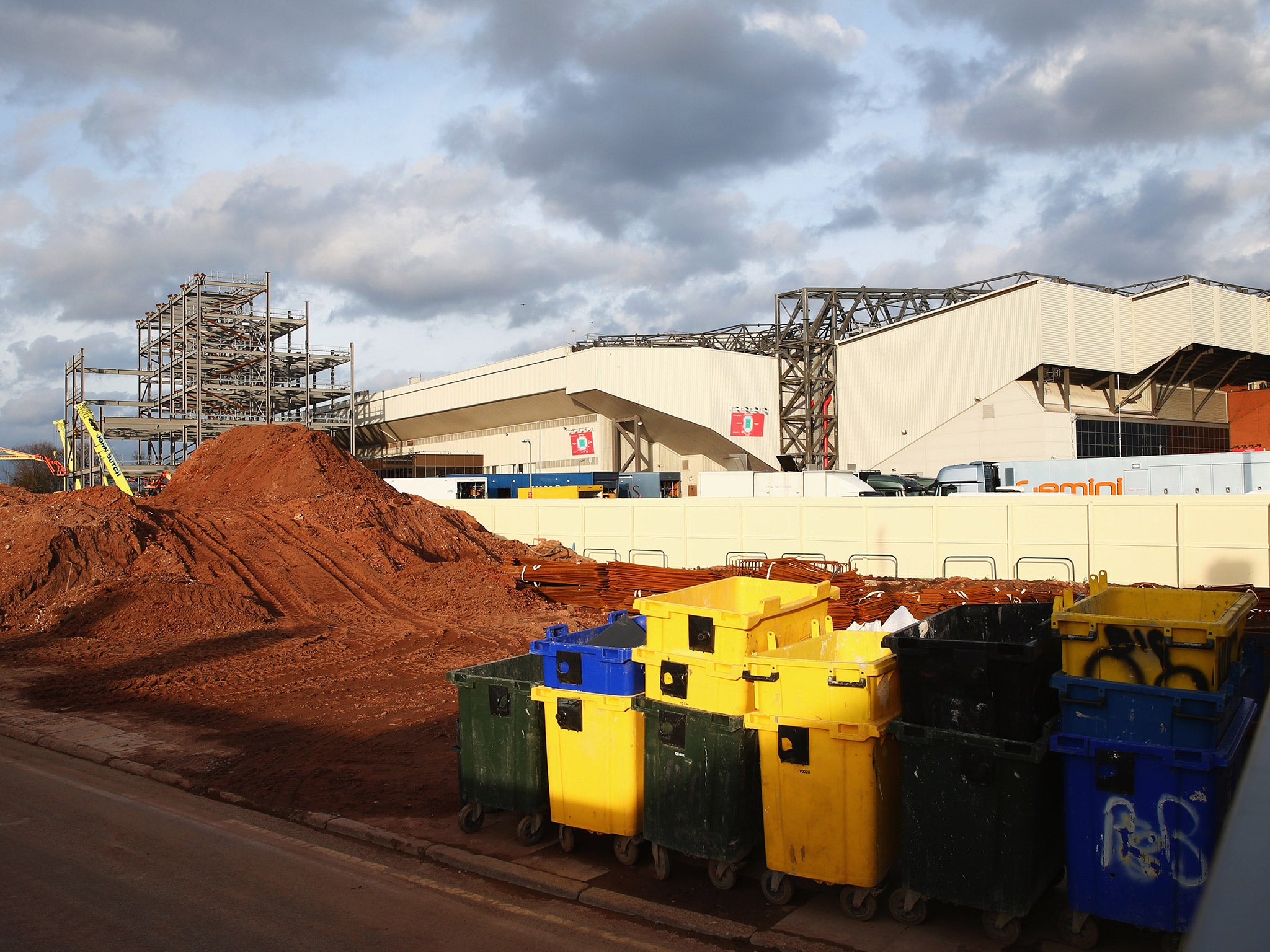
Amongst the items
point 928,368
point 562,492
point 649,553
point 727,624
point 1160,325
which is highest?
point 1160,325

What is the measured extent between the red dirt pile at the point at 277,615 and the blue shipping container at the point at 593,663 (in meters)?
2.10

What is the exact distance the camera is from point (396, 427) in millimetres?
74625

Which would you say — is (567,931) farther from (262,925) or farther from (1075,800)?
(1075,800)

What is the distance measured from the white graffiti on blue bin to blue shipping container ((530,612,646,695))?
314cm

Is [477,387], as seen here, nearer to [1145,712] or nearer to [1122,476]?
[1122,476]

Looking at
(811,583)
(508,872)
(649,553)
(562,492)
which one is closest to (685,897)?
(508,872)

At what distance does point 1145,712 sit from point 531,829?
443 centimetres

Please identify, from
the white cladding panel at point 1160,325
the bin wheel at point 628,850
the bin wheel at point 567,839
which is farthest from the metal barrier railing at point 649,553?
the white cladding panel at point 1160,325

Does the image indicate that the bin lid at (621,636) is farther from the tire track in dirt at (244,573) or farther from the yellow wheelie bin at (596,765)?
the tire track in dirt at (244,573)

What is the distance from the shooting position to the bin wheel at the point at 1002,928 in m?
5.39

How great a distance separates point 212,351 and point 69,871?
58266mm

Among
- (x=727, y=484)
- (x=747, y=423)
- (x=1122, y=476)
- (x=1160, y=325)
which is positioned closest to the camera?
(x=1122, y=476)

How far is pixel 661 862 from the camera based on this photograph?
21.1 feet

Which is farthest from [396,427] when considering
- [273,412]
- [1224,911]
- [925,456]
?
[1224,911]
